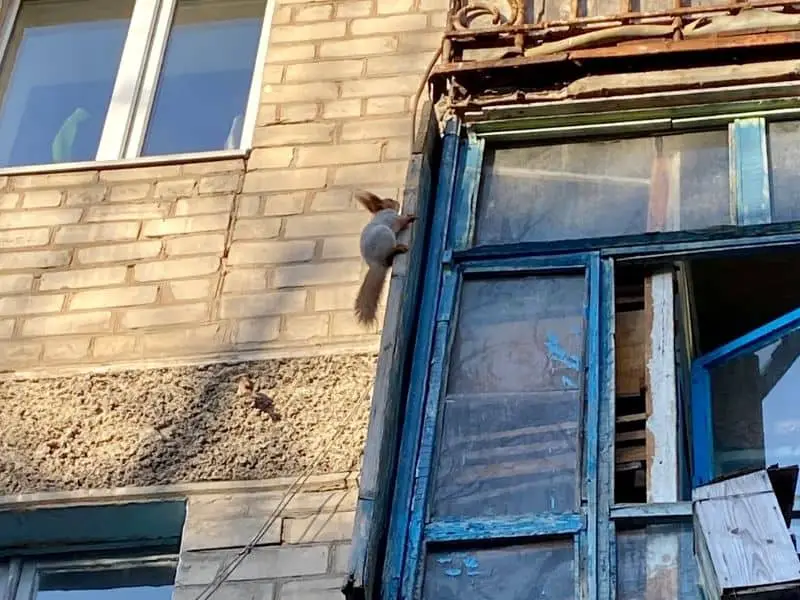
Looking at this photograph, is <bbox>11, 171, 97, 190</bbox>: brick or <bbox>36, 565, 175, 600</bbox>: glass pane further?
<bbox>11, 171, 97, 190</bbox>: brick

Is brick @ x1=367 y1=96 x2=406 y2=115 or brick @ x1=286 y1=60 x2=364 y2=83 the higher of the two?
brick @ x1=286 y1=60 x2=364 y2=83

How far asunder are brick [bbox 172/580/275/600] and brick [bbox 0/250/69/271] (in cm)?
169

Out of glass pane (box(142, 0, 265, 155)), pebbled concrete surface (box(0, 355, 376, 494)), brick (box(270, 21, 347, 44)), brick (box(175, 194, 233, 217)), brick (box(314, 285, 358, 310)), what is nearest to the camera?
pebbled concrete surface (box(0, 355, 376, 494))

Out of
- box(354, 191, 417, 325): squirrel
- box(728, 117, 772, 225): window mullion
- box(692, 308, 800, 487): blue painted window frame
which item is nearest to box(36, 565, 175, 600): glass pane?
box(354, 191, 417, 325): squirrel

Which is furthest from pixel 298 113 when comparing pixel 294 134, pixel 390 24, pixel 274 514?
pixel 274 514

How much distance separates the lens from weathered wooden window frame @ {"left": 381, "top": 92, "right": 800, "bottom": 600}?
4461mm

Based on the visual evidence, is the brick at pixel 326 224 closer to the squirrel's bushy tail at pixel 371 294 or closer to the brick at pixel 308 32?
the squirrel's bushy tail at pixel 371 294

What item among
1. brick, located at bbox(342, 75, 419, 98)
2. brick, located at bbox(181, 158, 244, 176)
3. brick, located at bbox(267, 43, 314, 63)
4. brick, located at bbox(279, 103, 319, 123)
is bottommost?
brick, located at bbox(181, 158, 244, 176)

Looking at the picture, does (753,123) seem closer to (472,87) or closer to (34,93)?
(472,87)

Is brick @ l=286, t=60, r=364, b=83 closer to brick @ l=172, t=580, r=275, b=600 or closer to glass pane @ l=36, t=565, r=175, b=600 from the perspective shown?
glass pane @ l=36, t=565, r=175, b=600

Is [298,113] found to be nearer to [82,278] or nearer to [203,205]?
[203,205]

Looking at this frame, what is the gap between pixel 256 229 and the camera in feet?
20.3

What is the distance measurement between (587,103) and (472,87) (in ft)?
1.49

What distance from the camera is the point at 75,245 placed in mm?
6273
